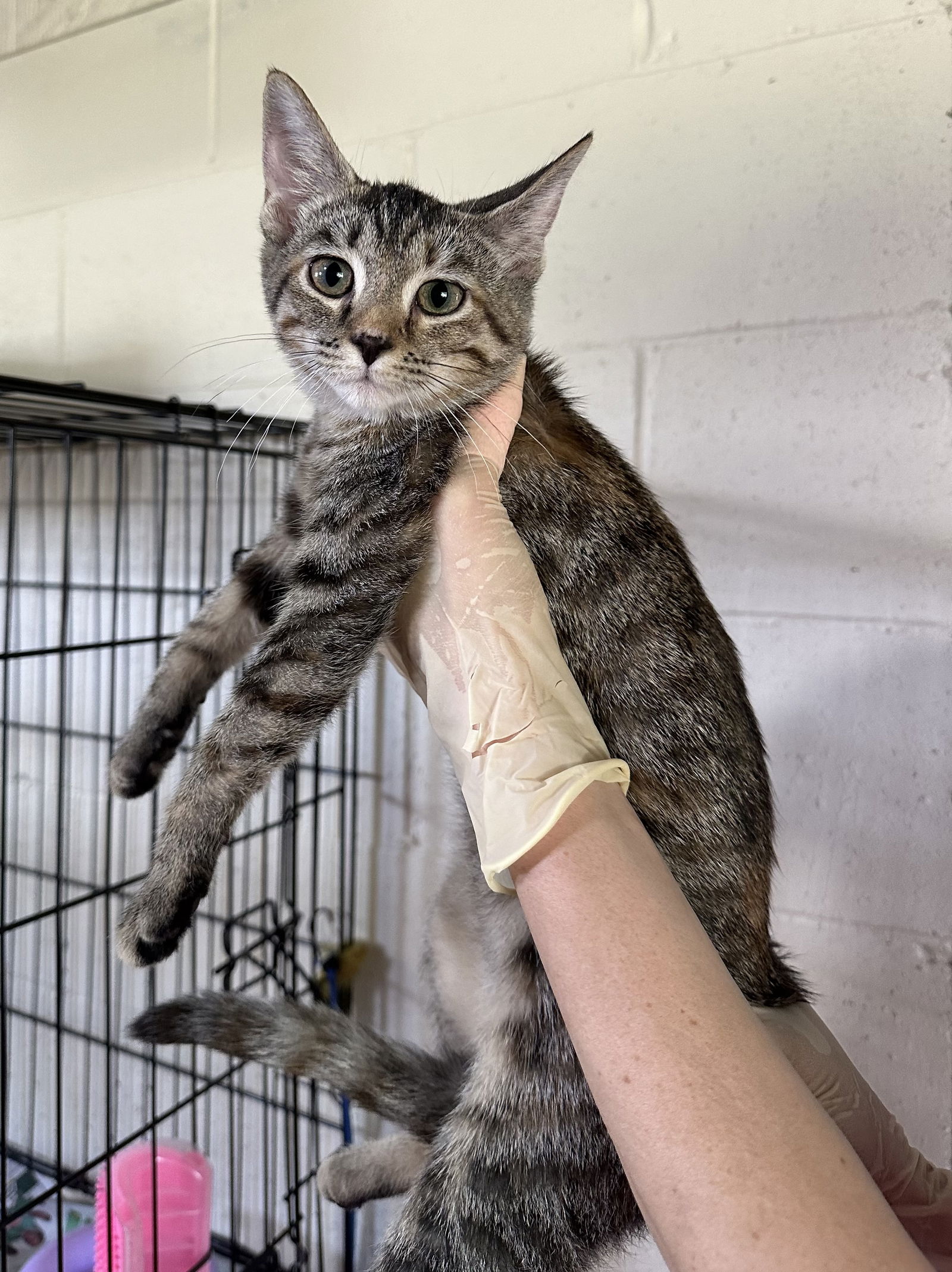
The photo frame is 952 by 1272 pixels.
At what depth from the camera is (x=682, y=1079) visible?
1.98 feet

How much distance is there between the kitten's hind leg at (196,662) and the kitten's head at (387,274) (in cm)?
27

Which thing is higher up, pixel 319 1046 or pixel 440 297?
pixel 440 297

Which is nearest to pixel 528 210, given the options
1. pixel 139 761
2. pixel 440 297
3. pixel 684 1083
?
pixel 440 297

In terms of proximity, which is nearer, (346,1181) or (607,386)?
(346,1181)

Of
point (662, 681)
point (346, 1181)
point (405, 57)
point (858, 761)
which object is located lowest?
point (346, 1181)

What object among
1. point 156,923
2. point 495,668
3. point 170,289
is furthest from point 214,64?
point 156,923

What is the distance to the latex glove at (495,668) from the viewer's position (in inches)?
30.1

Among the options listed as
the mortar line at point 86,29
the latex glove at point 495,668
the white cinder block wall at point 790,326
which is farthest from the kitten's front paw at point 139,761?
the mortar line at point 86,29

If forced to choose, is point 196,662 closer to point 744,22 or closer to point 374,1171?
point 374,1171

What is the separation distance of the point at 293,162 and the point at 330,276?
189mm

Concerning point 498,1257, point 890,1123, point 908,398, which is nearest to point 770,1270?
point 498,1257

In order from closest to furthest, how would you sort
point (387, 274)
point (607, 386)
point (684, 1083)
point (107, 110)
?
point (684, 1083)
point (387, 274)
point (607, 386)
point (107, 110)

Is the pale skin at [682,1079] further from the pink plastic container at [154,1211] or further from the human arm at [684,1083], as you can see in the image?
the pink plastic container at [154,1211]

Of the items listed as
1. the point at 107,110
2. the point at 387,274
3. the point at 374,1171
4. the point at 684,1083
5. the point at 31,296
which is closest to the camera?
the point at 684,1083
